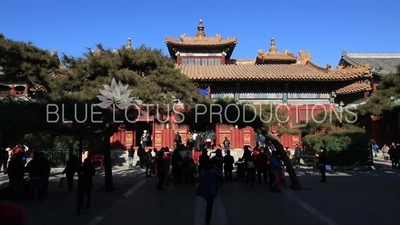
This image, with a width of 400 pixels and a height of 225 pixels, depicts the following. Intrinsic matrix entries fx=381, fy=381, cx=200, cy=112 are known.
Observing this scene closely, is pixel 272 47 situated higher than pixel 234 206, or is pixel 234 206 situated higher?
pixel 272 47

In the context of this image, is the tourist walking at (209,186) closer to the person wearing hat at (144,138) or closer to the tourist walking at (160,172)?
the tourist walking at (160,172)

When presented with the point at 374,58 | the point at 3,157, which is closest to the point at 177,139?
the point at 3,157

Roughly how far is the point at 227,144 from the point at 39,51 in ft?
40.2

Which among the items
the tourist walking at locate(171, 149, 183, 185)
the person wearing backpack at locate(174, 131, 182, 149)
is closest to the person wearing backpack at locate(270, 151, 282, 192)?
the tourist walking at locate(171, 149, 183, 185)

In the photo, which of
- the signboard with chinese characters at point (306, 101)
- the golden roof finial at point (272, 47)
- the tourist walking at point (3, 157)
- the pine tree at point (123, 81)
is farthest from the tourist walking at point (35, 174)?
the golden roof finial at point (272, 47)

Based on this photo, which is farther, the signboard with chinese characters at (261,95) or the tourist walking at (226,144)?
the signboard with chinese characters at (261,95)

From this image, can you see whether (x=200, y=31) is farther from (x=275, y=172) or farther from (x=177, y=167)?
(x=275, y=172)

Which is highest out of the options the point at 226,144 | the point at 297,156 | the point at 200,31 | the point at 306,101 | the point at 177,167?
the point at 200,31

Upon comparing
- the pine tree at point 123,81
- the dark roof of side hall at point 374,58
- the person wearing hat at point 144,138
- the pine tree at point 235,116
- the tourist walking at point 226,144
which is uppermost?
the dark roof of side hall at point 374,58

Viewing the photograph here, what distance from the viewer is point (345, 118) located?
69.5 feet

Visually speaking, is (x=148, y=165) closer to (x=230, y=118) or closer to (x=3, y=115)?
(x=230, y=118)

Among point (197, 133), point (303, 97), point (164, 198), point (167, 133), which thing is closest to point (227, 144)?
point (197, 133)

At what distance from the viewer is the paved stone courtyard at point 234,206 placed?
26.6 ft

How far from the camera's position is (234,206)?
32.1ft
